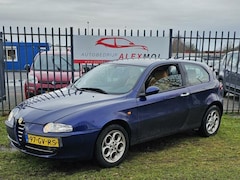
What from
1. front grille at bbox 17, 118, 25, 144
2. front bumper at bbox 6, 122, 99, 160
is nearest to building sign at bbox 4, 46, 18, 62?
front grille at bbox 17, 118, 25, 144

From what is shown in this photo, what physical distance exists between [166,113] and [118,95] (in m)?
1.00

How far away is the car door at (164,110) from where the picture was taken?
479cm

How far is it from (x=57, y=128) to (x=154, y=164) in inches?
65.2

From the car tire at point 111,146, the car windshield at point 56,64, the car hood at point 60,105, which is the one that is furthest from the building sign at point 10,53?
the car tire at point 111,146

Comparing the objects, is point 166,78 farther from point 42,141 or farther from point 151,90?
point 42,141

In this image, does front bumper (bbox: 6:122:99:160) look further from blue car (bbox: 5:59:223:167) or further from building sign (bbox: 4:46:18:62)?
building sign (bbox: 4:46:18:62)

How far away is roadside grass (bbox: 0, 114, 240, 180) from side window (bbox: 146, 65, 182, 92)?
1.15 meters

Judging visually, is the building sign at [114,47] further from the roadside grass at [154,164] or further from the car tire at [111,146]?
the car tire at [111,146]

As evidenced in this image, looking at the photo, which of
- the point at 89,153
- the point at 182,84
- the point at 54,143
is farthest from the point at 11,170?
the point at 182,84

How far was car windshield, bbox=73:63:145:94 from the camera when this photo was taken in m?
4.91

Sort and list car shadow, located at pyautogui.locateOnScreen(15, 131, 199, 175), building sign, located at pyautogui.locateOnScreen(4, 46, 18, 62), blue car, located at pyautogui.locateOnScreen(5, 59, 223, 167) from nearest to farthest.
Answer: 1. blue car, located at pyautogui.locateOnScreen(5, 59, 223, 167)
2. car shadow, located at pyautogui.locateOnScreen(15, 131, 199, 175)
3. building sign, located at pyautogui.locateOnScreen(4, 46, 18, 62)

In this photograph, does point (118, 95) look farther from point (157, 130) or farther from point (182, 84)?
point (182, 84)

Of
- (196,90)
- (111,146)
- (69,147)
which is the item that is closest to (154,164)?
(111,146)

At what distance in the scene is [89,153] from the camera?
411cm
